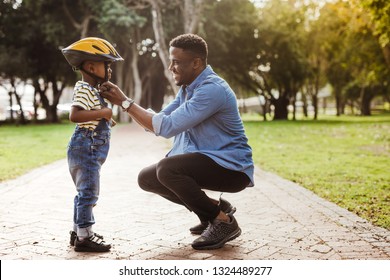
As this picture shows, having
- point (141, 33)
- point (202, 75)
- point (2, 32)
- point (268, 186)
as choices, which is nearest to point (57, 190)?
point (268, 186)

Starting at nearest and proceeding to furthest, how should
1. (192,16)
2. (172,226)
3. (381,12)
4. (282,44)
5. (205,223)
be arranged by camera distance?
(205,223), (172,226), (381,12), (192,16), (282,44)

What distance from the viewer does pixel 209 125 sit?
4.05 meters

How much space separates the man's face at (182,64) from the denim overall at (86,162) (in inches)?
24.6

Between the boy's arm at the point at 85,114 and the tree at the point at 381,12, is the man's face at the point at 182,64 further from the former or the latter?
the tree at the point at 381,12

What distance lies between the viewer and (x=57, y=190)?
6.90 meters

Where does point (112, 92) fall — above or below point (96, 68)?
below

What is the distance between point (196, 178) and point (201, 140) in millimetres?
309

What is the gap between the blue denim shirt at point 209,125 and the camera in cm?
387

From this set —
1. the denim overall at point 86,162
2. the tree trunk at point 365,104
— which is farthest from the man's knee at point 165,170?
the tree trunk at point 365,104

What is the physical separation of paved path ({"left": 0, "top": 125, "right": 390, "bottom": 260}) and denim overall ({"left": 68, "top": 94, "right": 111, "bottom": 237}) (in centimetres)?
31

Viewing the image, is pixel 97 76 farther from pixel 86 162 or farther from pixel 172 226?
pixel 172 226

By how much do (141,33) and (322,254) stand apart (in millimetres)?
25022

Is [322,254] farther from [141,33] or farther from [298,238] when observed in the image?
[141,33]

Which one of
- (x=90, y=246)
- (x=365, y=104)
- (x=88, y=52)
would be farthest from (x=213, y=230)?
(x=365, y=104)
